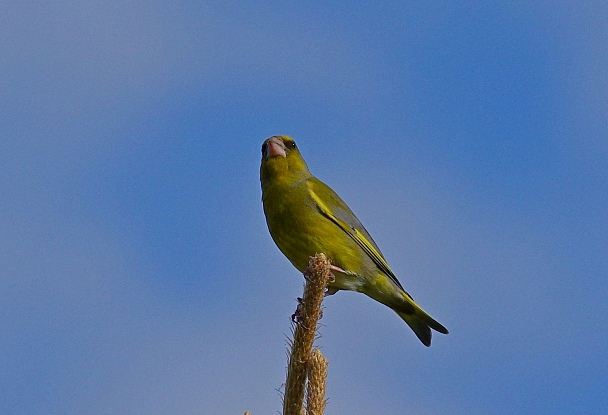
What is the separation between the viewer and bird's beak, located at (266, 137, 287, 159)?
616 centimetres

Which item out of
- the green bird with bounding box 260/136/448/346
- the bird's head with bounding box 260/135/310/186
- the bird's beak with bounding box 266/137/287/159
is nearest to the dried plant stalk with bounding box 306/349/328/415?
the green bird with bounding box 260/136/448/346

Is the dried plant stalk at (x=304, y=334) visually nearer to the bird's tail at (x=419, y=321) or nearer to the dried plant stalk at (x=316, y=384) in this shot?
the dried plant stalk at (x=316, y=384)

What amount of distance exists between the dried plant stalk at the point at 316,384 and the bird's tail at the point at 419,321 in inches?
109

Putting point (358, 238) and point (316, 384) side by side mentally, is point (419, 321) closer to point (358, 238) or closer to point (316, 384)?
point (358, 238)

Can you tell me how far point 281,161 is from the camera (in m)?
6.12

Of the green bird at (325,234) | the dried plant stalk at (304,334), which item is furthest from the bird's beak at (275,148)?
the dried plant stalk at (304,334)

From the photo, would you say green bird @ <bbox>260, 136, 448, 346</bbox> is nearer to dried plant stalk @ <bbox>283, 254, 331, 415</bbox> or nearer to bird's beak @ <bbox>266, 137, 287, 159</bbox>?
bird's beak @ <bbox>266, 137, 287, 159</bbox>

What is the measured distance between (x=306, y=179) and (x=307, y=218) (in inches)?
24.9

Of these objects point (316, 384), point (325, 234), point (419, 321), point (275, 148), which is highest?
point (275, 148)

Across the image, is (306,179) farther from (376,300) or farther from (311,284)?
(311,284)

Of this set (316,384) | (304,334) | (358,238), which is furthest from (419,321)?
(316,384)

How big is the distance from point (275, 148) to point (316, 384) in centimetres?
337

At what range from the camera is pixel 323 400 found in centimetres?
297

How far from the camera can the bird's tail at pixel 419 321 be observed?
5.77m
